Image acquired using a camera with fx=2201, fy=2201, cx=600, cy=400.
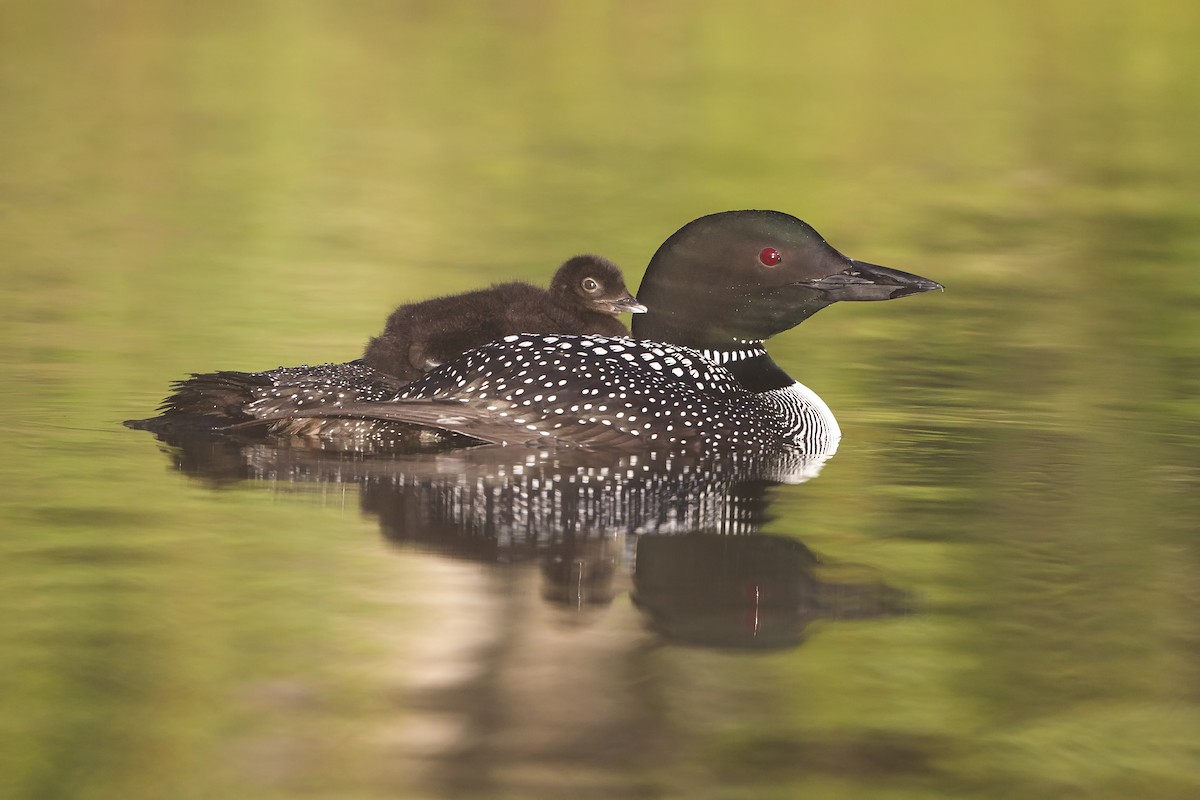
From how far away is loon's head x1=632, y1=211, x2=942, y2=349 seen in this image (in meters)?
7.23

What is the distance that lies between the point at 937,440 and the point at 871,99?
1685cm

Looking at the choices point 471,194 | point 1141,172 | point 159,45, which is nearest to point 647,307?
point 471,194

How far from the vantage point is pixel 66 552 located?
17.5ft

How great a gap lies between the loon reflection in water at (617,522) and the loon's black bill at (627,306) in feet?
2.39

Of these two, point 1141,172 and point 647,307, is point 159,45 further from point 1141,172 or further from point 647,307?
point 647,307

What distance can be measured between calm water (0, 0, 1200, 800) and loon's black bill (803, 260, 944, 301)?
501 millimetres

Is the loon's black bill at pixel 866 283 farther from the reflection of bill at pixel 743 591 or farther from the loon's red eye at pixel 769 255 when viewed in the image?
the reflection of bill at pixel 743 591

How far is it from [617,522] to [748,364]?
1.70 metres

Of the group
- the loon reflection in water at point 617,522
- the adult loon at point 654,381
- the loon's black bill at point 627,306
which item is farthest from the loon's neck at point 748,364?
the loon reflection in water at point 617,522

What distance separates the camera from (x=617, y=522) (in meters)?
5.79

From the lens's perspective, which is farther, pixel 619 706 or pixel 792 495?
pixel 792 495

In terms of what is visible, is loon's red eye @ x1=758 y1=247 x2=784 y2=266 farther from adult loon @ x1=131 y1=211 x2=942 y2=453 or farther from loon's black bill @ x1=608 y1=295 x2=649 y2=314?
loon's black bill @ x1=608 y1=295 x2=649 y2=314

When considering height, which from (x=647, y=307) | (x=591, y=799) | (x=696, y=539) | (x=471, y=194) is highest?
(x=471, y=194)

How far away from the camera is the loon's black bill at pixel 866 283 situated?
7.16 m
